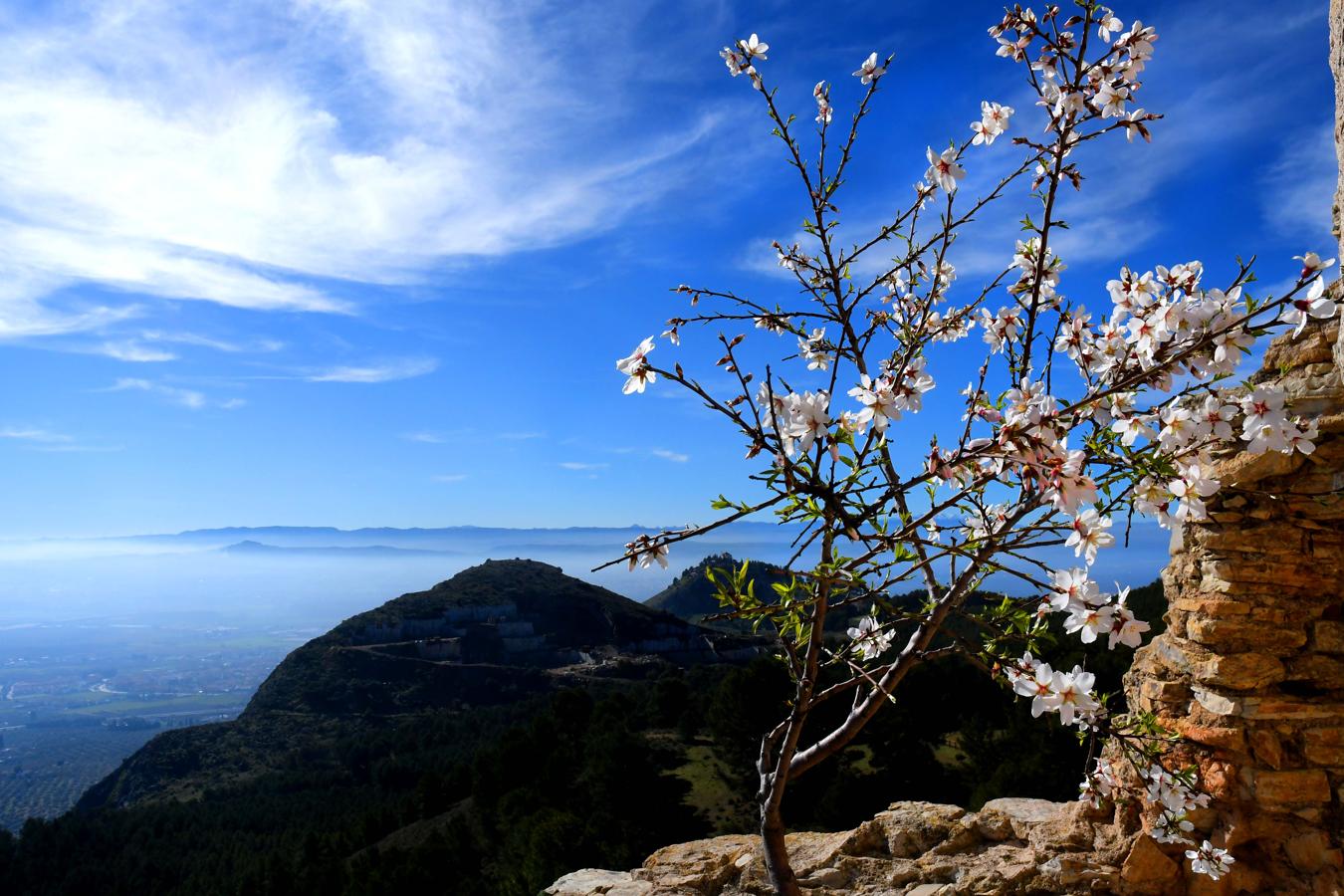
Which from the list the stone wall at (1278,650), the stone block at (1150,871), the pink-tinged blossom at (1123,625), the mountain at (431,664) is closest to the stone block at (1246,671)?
the stone wall at (1278,650)

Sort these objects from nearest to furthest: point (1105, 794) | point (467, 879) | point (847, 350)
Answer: point (847, 350), point (1105, 794), point (467, 879)

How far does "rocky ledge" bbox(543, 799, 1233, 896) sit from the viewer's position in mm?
4965

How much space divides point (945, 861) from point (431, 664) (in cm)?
6788

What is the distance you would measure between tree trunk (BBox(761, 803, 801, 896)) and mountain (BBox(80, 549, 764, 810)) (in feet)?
137

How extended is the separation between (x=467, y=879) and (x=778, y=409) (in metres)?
17.3

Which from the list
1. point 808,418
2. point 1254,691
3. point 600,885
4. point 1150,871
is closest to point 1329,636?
point 1254,691

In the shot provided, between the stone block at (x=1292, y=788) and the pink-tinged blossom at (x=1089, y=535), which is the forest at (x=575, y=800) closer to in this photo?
the stone block at (x=1292, y=788)

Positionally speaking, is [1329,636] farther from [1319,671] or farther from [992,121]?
[992,121]

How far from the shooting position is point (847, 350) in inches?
171

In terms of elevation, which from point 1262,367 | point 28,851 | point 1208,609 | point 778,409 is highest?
point 1262,367

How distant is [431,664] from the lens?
6769 centimetres

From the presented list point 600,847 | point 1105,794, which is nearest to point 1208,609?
point 1105,794

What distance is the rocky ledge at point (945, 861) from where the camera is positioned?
4.96 metres

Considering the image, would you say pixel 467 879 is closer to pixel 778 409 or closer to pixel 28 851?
pixel 778 409
